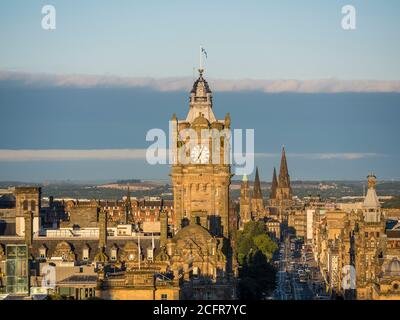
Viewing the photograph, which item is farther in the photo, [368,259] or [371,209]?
[371,209]

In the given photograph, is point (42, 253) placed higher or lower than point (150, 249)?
lower

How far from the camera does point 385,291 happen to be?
13150 cm

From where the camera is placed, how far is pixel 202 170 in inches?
6535

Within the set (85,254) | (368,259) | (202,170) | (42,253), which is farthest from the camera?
(202,170)

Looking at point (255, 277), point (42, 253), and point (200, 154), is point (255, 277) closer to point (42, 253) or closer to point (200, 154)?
point (200, 154)

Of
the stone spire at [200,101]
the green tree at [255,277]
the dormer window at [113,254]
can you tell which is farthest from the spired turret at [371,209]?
the dormer window at [113,254]

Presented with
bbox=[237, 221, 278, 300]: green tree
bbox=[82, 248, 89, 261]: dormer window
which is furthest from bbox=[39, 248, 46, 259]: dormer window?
bbox=[237, 221, 278, 300]: green tree

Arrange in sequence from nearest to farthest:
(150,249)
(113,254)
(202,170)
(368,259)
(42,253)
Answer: (150,249) < (113,254) < (42,253) < (368,259) < (202,170)

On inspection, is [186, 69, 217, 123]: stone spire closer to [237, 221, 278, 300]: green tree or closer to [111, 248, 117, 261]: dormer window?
[237, 221, 278, 300]: green tree

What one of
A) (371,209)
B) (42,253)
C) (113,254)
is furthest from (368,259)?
(42,253)

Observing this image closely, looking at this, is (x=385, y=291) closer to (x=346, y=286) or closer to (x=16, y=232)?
(x=346, y=286)

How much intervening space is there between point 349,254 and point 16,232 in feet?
96.5

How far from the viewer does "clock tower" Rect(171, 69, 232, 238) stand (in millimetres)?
165500

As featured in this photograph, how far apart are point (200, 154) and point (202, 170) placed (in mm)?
1371
